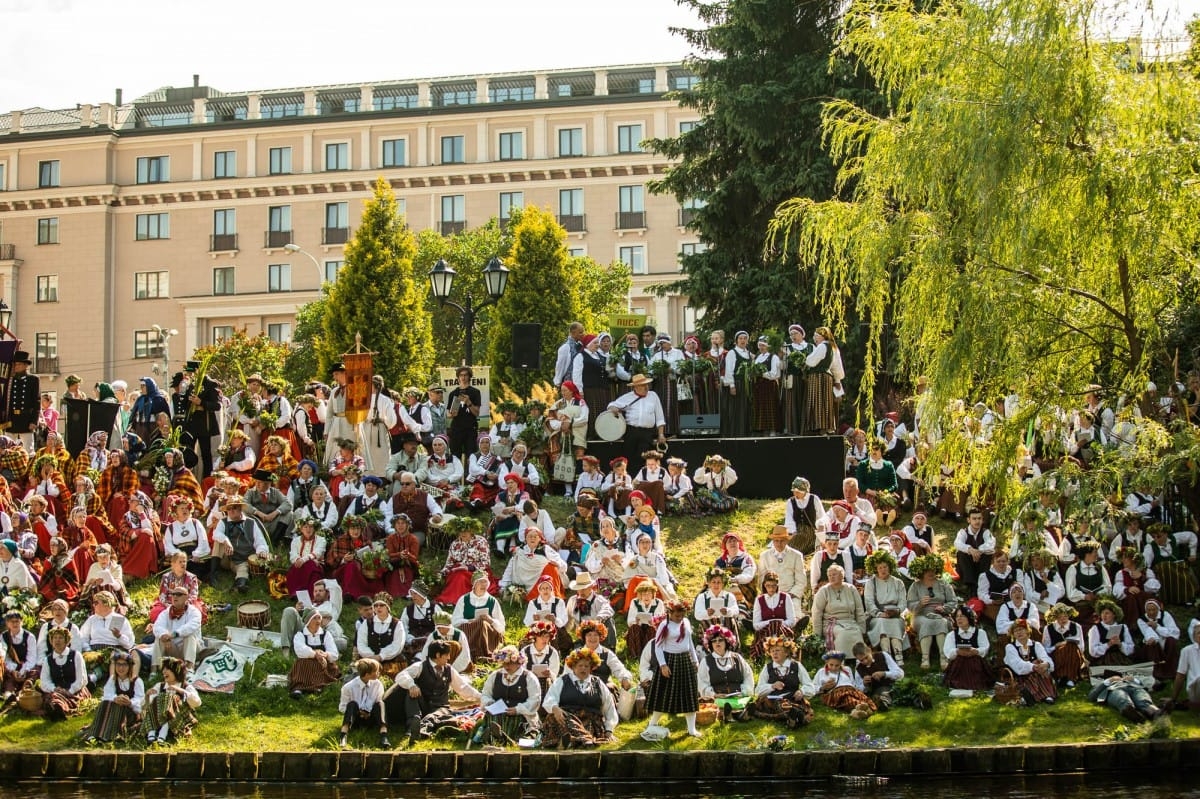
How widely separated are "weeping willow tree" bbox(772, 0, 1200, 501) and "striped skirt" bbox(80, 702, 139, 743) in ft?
28.9

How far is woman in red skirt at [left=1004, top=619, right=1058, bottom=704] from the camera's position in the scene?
51.3 feet

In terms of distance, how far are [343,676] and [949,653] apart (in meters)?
6.43

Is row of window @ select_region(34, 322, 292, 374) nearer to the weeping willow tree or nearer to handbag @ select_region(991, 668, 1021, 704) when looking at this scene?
the weeping willow tree

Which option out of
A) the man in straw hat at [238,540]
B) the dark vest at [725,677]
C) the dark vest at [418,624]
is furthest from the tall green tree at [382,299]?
the dark vest at [725,677]

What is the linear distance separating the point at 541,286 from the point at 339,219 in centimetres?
2025

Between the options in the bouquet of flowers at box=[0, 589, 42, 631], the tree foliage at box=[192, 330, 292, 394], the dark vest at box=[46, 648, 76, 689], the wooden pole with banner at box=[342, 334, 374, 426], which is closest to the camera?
the dark vest at box=[46, 648, 76, 689]

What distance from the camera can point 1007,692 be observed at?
15.6 m

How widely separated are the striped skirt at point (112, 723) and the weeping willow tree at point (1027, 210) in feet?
28.9

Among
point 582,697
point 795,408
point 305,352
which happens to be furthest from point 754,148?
point 305,352

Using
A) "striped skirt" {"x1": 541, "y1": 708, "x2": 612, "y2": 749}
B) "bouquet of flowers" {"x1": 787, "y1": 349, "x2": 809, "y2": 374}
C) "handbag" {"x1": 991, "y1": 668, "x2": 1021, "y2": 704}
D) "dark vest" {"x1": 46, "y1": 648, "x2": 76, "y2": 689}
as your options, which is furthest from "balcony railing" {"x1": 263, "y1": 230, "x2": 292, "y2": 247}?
"handbag" {"x1": 991, "y1": 668, "x2": 1021, "y2": 704}

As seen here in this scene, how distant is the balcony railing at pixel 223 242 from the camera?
63250 mm

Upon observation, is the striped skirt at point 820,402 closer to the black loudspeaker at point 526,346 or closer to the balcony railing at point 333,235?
the black loudspeaker at point 526,346

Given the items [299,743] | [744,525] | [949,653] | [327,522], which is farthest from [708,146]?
[299,743]

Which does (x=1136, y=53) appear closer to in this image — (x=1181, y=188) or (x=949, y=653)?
(x=1181, y=188)
